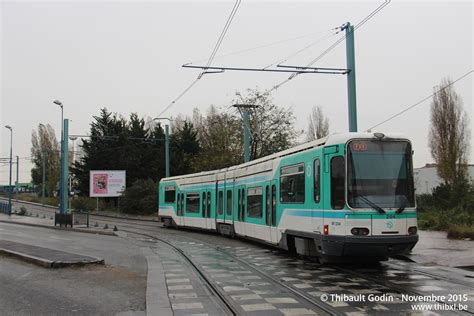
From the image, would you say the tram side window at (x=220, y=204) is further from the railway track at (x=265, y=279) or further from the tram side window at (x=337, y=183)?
the tram side window at (x=337, y=183)

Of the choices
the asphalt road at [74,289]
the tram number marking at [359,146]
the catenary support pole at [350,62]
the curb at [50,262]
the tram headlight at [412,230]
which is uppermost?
the catenary support pole at [350,62]

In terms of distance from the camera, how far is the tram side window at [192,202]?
27.5 metres

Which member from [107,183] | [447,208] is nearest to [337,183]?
[447,208]

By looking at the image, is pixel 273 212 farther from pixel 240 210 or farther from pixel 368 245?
pixel 368 245

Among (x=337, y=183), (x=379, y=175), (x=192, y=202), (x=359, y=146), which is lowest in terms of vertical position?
(x=192, y=202)

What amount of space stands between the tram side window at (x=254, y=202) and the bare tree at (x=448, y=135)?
32153 millimetres

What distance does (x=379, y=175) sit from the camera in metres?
11.9

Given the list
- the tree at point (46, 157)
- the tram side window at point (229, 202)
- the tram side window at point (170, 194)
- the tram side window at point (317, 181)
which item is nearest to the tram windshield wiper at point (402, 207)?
the tram side window at point (317, 181)

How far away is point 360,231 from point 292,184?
3.61 m

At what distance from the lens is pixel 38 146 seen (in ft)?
324

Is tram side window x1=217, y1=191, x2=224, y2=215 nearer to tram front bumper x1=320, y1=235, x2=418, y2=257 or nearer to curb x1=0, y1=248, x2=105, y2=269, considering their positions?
curb x1=0, y1=248, x2=105, y2=269

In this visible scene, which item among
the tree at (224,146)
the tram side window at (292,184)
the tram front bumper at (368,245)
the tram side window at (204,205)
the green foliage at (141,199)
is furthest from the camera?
the green foliage at (141,199)

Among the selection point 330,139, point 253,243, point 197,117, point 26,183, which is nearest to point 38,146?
point 197,117

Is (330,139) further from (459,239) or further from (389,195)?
(459,239)
